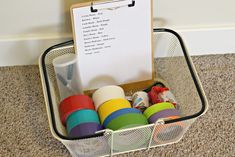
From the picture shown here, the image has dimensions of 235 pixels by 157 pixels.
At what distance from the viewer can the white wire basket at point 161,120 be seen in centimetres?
86

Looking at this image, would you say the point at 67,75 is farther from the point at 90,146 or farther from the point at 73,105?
the point at 90,146

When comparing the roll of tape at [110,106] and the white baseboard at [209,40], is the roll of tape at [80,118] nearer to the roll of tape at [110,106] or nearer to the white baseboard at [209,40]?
the roll of tape at [110,106]

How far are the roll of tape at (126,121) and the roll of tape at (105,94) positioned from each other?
8 cm

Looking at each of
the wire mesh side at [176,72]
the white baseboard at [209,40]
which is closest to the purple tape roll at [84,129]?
the wire mesh side at [176,72]

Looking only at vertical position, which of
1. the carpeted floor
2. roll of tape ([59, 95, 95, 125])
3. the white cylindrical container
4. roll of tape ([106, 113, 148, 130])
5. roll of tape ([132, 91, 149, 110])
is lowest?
the carpeted floor

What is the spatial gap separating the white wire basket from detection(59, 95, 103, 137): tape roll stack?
23mm

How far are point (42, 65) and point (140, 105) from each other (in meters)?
0.29

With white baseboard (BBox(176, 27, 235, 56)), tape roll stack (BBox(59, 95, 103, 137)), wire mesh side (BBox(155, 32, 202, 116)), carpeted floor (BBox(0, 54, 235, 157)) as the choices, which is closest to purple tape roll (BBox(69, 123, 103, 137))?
tape roll stack (BBox(59, 95, 103, 137))

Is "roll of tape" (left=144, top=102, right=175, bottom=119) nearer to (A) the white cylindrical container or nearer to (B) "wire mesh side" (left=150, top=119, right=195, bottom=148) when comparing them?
(B) "wire mesh side" (left=150, top=119, right=195, bottom=148)

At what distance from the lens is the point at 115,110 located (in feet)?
3.02

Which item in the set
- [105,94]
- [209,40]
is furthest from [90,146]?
[209,40]

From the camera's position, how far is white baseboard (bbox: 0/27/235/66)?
1.08 meters

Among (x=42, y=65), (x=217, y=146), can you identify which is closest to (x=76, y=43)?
(x=42, y=65)

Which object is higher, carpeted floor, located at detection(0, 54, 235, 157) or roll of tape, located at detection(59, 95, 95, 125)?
roll of tape, located at detection(59, 95, 95, 125)
